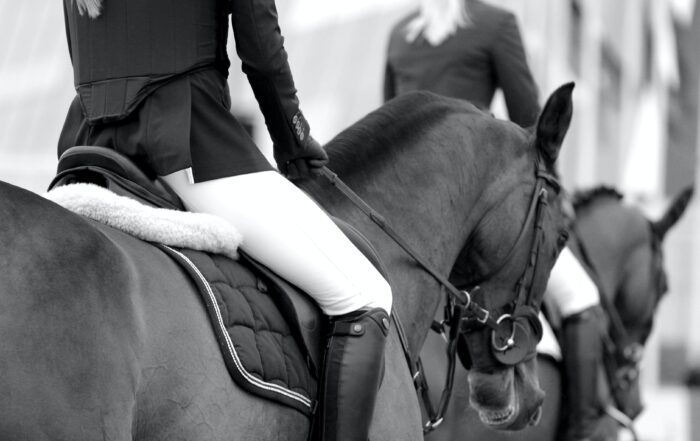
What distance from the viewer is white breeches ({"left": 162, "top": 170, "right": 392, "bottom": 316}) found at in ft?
9.83

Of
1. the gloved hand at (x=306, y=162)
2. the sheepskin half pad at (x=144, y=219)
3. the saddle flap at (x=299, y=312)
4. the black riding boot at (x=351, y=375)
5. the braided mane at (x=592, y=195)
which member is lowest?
the braided mane at (x=592, y=195)

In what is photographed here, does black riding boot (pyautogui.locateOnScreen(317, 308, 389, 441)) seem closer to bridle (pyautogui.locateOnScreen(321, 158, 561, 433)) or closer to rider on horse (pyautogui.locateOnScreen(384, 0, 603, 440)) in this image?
bridle (pyautogui.locateOnScreen(321, 158, 561, 433))

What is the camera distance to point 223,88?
10.2 ft

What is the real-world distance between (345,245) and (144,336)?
790mm

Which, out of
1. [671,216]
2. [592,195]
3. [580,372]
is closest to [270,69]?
[580,372]

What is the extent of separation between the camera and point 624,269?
6.62 metres

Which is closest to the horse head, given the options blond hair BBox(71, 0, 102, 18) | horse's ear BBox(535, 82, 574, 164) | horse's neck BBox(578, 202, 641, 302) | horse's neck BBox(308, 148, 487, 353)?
horse's ear BBox(535, 82, 574, 164)

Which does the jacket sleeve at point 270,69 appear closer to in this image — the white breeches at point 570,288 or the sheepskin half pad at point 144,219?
the sheepskin half pad at point 144,219

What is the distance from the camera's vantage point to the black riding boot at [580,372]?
543 cm

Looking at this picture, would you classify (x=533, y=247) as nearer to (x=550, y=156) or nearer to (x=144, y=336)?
(x=550, y=156)

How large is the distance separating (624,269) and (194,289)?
14.3 feet

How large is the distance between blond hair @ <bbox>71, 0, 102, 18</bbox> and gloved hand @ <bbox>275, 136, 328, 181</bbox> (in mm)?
686

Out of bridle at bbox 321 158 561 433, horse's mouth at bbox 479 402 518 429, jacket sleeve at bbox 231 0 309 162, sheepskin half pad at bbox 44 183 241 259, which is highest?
jacket sleeve at bbox 231 0 309 162

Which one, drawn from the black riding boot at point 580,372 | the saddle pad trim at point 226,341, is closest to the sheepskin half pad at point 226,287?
the saddle pad trim at point 226,341
